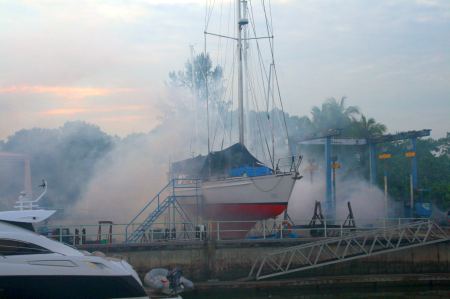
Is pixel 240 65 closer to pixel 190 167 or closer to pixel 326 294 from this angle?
pixel 190 167

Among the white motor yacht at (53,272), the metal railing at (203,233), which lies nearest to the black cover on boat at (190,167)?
the metal railing at (203,233)

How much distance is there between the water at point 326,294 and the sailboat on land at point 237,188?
7.63 metres

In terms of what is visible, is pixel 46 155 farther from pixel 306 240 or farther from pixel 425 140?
pixel 425 140

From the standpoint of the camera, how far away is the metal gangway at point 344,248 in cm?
2500

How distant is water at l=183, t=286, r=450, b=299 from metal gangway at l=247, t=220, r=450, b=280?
1.00 metres

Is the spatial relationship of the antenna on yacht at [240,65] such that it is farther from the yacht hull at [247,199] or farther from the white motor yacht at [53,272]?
the white motor yacht at [53,272]

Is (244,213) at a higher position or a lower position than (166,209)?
lower

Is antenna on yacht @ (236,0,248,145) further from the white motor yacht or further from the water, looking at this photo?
the white motor yacht

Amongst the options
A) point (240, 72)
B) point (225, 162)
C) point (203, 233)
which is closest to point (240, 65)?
point (240, 72)

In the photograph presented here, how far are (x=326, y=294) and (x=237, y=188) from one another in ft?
30.5

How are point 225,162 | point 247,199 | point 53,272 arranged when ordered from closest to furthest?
point 53,272
point 247,199
point 225,162

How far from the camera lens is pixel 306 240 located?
88.0 feet

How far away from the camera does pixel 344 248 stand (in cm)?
2661

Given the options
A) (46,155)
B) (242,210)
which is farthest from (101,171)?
(242,210)
